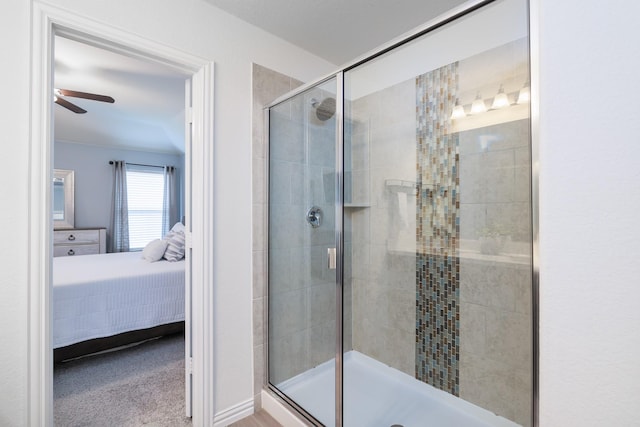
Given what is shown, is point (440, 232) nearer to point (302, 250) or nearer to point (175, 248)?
point (302, 250)

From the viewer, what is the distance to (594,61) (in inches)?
28.3

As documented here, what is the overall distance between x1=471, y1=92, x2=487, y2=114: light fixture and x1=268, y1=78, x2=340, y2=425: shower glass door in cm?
78

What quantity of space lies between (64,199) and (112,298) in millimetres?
3378

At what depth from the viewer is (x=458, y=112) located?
168cm

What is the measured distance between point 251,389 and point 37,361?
1110 mm

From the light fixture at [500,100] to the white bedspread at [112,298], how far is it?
9.54ft

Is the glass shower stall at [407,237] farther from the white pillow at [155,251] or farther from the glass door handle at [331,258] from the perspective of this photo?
the white pillow at [155,251]

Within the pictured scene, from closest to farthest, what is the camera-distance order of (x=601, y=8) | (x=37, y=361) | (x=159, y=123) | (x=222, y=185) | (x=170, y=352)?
(x=601, y=8)
(x=37, y=361)
(x=222, y=185)
(x=170, y=352)
(x=159, y=123)

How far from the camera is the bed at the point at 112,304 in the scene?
241cm

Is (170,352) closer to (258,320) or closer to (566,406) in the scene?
(258,320)

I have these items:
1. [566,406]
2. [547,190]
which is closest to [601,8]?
[547,190]

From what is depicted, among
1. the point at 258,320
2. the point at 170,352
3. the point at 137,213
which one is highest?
the point at 137,213

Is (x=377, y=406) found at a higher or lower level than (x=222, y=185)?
lower

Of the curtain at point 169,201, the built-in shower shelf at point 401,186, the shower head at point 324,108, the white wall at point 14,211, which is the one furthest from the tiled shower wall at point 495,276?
the curtain at point 169,201
